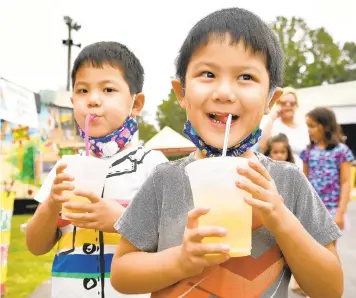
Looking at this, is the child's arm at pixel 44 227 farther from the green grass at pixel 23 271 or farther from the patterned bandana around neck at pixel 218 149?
the green grass at pixel 23 271

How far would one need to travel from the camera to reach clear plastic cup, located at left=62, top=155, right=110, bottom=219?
1.72 m

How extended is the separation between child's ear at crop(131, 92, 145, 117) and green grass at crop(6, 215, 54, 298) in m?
3.68

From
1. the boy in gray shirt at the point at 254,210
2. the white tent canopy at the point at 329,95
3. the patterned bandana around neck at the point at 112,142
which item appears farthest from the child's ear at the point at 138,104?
the white tent canopy at the point at 329,95

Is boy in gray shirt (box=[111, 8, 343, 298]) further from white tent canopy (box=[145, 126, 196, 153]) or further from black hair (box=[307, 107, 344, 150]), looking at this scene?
white tent canopy (box=[145, 126, 196, 153])

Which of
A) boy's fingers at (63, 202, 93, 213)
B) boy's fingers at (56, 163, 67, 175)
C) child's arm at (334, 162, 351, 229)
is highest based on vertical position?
boy's fingers at (56, 163, 67, 175)

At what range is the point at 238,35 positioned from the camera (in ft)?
4.59

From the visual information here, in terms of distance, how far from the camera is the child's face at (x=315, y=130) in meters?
4.93

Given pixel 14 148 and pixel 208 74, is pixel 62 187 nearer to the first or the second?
pixel 208 74

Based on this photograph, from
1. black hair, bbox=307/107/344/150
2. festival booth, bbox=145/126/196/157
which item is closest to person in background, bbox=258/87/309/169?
black hair, bbox=307/107/344/150

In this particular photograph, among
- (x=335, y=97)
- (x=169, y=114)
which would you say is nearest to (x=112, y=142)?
(x=335, y=97)

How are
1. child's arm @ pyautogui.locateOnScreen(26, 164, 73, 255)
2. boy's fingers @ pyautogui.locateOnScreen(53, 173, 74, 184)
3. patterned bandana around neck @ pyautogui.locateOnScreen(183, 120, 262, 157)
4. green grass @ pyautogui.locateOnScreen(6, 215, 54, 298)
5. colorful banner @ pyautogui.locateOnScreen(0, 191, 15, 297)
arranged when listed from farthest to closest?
1. green grass @ pyautogui.locateOnScreen(6, 215, 54, 298)
2. colorful banner @ pyautogui.locateOnScreen(0, 191, 15, 297)
3. child's arm @ pyautogui.locateOnScreen(26, 164, 73, 255)
4. boy's fingers @ pyautogui.locateOnScreen(53, 173, 74, 184)
5. patterned bandana around neck @ pyautogui.locateOnScreen(183, 120, 262, 157)

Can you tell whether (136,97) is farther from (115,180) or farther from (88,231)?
(88,231)

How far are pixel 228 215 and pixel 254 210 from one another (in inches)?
10.2

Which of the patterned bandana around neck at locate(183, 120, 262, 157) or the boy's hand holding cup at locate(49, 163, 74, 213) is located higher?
the patterned bandana around neck at locate(183, 120, 262, 157)
